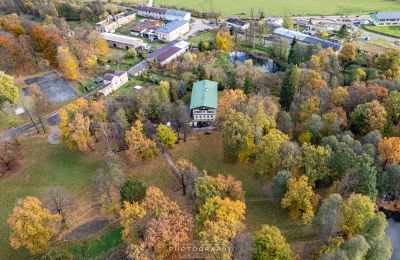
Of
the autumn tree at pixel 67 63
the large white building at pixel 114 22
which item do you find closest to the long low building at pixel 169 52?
the autumn tree at pixel 67 63

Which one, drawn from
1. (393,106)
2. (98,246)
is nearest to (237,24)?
(393,106)

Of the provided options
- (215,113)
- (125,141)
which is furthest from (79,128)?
(215,113)

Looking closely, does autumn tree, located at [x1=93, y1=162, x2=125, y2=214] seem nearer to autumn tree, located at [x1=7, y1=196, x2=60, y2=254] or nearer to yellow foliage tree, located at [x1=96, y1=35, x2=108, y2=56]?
autumn tree, located at [x1=7, y1=196, x2=60, y2=254]

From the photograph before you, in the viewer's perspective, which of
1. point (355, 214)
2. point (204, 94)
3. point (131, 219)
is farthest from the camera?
point (204, 94)

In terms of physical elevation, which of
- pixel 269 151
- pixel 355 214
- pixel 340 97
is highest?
pixel 340 97

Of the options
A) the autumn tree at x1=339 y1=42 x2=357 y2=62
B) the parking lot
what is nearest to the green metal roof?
the parking lot

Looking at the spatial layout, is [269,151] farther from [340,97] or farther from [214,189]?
[340,97]

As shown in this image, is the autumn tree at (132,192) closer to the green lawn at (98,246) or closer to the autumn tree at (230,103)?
the green lawn at (98,246)
